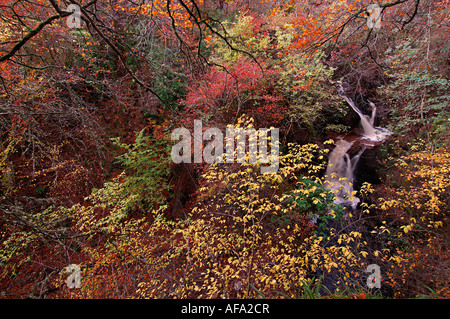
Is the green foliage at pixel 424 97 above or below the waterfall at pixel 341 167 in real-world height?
above

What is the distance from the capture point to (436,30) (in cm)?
573

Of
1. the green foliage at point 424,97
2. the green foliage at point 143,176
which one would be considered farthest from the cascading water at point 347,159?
the green foliage at point 143,176

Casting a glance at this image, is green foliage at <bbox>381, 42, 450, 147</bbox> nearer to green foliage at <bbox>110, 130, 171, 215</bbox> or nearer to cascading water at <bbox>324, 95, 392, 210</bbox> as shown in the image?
cascading water at <bbox>324, 95, 392, 210</bbox>

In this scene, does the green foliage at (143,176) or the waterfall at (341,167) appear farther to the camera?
the waterfall at (341,167)

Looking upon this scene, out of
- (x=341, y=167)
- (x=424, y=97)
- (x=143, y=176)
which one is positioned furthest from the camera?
(x=341, y=167)

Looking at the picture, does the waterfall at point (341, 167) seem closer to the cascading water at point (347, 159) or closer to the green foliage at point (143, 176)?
the cascading water at point (347, 159)

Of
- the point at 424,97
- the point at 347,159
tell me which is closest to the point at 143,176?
the point at 347,159

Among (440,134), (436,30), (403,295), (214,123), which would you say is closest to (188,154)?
(214,123)

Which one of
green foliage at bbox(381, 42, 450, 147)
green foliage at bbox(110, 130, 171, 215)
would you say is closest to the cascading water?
green foliage at bbox(381, 42, 450, 147)

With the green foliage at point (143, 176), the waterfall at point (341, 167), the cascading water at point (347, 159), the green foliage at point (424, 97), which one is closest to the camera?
the green foliage at point (424, 97)

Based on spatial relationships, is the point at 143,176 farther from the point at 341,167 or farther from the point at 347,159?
the point at 347,159

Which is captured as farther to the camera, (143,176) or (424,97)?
(143,176)
